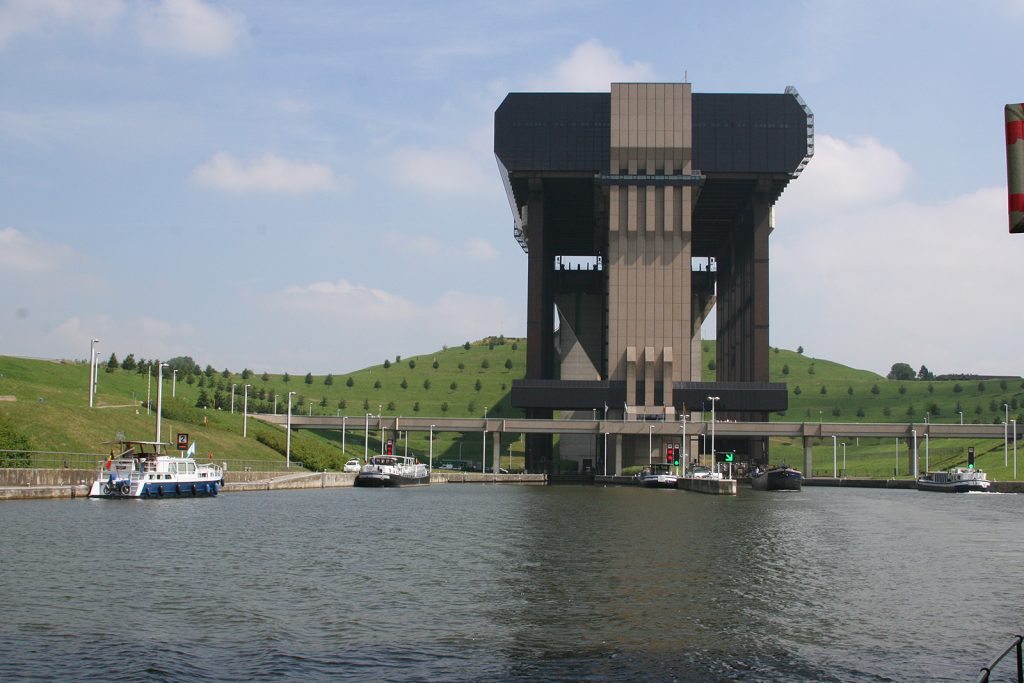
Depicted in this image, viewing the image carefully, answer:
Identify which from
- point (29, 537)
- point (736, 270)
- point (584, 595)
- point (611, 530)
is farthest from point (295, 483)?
point (736, 270)

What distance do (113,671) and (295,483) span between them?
295ft

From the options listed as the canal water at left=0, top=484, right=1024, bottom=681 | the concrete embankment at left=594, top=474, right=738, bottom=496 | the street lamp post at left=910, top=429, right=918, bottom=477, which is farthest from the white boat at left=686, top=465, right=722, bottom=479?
the canal water at left=0, top=484, right=1024, bottom=681

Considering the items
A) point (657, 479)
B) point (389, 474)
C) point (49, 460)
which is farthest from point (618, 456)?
point (49, 460)

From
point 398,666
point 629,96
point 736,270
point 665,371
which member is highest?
point 629,96

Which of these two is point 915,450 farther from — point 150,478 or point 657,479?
point 150,478

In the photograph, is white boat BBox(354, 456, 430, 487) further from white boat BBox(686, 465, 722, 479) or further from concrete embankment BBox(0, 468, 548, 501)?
white boat BBox(686, 465, 722, 479)

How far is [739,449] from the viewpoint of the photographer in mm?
187875

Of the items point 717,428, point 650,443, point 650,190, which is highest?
point 650,190

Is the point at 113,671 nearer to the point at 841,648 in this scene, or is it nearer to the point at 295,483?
the point at 841,648

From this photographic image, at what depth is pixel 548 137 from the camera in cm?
16762

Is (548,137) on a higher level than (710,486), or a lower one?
higher

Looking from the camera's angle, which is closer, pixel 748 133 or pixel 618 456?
pixel 748 133

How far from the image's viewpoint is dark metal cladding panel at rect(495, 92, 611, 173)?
16700 centimetres

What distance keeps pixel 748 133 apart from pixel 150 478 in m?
113
